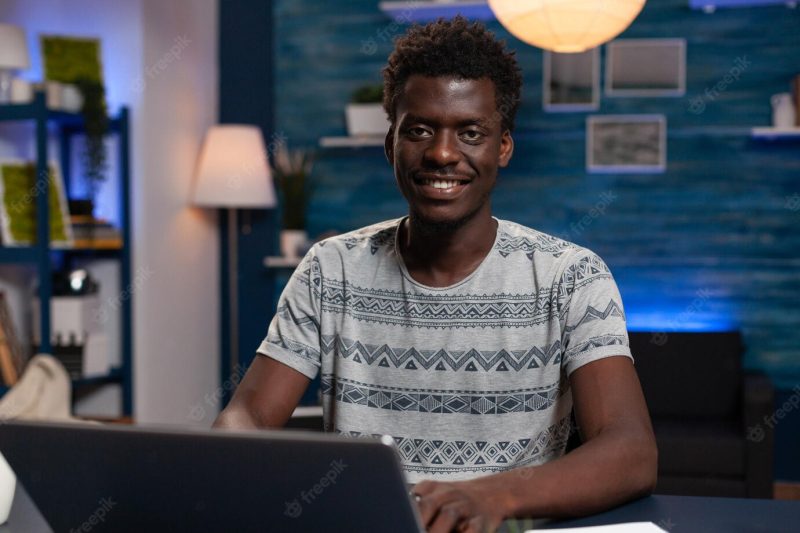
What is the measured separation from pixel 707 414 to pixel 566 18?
2.19m

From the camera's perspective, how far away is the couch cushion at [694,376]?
4.05 m

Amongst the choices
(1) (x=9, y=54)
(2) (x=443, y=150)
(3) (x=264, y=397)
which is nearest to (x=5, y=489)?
(3) (x=264, y=397)

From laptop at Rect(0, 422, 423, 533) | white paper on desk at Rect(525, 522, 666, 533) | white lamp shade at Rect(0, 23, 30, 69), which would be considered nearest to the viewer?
laptop at Rect(0, 422, 423, 533)

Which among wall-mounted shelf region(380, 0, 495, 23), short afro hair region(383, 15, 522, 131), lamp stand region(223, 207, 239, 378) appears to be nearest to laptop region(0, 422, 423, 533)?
short afro hair region(383, 15, 522, 131)

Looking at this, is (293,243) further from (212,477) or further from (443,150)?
(212,477)

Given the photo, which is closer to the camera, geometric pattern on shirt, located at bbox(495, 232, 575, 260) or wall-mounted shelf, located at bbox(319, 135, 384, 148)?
geometric pattern on shirt, located at bbox(495, 232, 575, 260)

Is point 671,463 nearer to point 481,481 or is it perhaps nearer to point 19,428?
point 481,481

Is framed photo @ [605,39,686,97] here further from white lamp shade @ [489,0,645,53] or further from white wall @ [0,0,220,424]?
white wall @ [0,0,220,424]

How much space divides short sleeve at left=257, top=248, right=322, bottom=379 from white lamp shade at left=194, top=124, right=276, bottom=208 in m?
3.00

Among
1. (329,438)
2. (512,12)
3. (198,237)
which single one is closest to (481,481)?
(329,438)

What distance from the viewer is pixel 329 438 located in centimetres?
79

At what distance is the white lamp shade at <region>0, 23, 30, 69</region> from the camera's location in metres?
3.83

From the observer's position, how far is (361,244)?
5.55 ft

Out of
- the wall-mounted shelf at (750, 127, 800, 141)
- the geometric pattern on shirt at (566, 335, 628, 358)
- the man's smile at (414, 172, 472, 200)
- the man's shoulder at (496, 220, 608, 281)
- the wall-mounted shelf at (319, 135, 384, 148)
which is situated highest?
the wall-mounted shelf at (750, 127, 800, 141)
